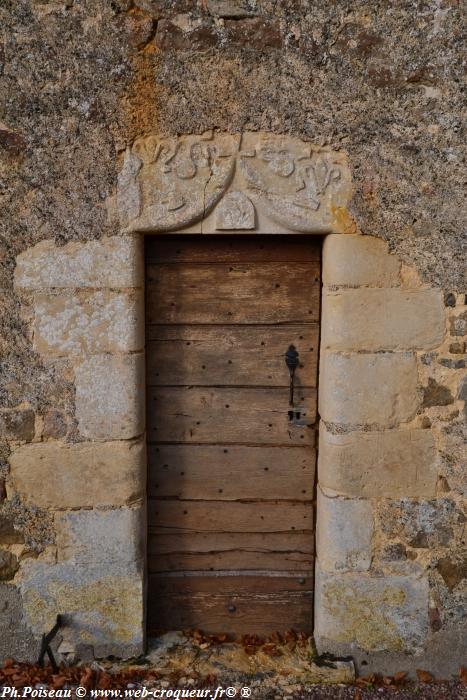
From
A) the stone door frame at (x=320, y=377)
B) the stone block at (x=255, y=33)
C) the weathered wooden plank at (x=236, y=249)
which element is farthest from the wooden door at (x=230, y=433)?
the stone block at (x=255, y=33)

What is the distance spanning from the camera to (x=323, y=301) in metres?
2.60

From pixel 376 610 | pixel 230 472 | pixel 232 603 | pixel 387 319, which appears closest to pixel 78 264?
pixel 230 472

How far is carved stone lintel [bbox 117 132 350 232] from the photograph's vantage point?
2.43 meters

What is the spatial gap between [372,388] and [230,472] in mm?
813

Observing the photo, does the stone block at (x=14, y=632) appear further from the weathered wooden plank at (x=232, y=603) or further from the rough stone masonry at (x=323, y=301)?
the weathered wooden plank at (x=232, y=603)

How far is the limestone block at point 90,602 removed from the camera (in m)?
2.57

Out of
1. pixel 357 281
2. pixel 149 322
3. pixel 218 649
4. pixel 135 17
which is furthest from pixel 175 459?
pixel 135 17

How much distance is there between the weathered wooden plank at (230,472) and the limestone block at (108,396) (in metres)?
0.28

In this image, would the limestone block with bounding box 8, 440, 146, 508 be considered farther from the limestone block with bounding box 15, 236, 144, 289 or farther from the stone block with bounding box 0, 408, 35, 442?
the limestone block with bounding box 15, 236, 144, 289

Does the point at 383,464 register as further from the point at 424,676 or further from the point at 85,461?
the point at 85,461

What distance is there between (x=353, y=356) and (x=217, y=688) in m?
1.61

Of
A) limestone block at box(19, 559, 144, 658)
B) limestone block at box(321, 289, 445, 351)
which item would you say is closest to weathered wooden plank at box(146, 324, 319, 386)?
limestone block at box(321, 289, 445, 351)

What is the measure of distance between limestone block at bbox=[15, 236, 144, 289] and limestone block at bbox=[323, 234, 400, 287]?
912 mm

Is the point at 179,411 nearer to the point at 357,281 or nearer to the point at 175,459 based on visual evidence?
the point at 175,459
